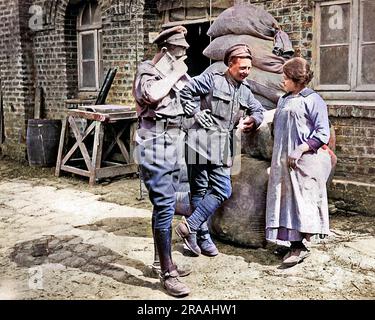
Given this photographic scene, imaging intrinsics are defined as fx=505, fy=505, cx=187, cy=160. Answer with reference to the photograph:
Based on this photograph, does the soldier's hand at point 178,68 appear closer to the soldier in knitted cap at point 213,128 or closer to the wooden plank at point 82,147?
the soldier in knitted cap at point 213,128

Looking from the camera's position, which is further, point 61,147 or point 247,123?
point 61,147

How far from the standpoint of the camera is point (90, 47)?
8617mm

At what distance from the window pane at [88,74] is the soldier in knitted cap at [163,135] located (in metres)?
5.15

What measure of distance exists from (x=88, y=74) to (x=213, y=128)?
5.16 m

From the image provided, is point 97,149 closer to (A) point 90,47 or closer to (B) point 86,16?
(A) point 90,47

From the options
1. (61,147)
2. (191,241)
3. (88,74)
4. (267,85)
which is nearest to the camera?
(191,241)

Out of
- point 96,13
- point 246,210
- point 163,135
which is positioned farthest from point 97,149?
point 163,135

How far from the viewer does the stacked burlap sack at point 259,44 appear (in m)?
5.12

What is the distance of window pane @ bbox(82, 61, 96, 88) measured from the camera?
8633 millimetres

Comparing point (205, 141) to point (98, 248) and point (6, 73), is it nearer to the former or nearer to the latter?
point (98, 248)

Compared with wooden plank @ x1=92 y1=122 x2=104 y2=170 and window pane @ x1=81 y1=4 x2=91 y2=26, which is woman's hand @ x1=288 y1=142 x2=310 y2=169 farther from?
window pane @ x1=81 y1=4 x2=91 y2=26

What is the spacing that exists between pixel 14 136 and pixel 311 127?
7006mm

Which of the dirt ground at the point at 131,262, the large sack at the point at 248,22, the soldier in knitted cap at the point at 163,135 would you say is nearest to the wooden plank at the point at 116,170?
the dirt ground at the point at 131,262
